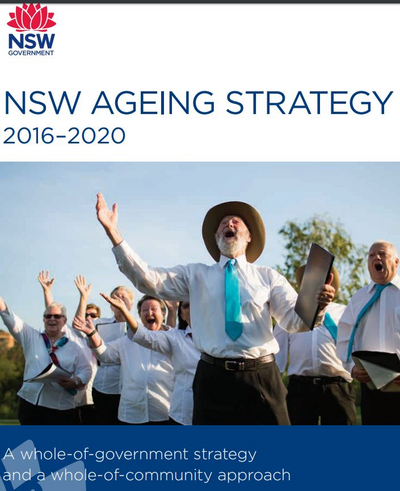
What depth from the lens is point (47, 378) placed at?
808 cm

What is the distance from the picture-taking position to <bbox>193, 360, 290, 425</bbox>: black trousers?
5652mm

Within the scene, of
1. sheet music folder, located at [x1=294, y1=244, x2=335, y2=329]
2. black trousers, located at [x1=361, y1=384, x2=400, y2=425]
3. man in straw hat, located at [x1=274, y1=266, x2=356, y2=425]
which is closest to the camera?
sheet music folder, located at [x1=294, y1=244, x2=335, y2=329]

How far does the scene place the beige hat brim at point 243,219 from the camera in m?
6.37

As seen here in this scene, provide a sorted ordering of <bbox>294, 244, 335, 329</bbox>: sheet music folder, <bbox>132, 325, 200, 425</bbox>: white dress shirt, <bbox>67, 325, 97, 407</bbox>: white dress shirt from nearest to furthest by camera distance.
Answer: <bbox>294, 244, 335, 329</bbox>: sheet music folder → <bbox>132, 325, 200, 425</bbox>: white dress shirt → <bbox>67, 325, 97, 407</bbox>: white dress shirt

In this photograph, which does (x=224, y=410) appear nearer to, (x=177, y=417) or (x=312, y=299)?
(x=312, y=299)

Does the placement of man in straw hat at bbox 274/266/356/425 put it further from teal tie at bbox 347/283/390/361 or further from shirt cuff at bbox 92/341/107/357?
shirt cuff at bbox 92/341/107/357

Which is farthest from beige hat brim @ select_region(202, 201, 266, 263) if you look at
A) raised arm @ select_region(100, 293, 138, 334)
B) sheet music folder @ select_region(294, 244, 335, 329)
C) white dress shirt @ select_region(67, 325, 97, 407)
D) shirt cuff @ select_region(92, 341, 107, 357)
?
white dress shirt @ select_region(67, 325, 97, 407)

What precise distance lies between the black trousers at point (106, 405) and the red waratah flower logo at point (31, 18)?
444 cm

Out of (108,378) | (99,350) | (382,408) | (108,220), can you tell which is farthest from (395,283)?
(108,378)

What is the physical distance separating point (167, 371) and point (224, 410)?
2479mm

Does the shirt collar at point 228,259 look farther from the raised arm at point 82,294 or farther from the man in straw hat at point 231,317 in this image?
the raised arm at point 82,294

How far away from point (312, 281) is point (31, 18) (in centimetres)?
355

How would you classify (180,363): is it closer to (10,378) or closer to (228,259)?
(228,259)

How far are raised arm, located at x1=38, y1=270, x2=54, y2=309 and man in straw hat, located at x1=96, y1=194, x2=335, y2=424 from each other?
3.22 meters
